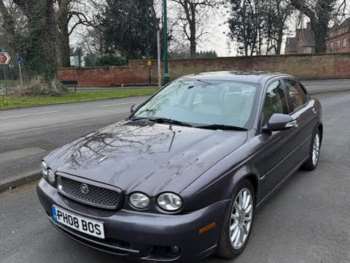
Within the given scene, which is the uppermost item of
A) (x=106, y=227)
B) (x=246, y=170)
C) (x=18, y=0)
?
(x=18, y=0)

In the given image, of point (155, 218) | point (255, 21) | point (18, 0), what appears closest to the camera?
point (155, 218)

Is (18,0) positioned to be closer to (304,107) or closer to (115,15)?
(115,15)

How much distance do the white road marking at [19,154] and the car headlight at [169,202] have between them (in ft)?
14.4

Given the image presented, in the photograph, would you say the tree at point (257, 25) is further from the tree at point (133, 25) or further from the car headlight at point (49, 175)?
the car headlight at point (49, 175)

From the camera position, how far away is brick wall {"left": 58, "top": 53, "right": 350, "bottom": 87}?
99.8ft

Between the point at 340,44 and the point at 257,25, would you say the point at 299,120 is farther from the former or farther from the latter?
the point at 340,44

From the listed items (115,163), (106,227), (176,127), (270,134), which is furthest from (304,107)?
(106,227)

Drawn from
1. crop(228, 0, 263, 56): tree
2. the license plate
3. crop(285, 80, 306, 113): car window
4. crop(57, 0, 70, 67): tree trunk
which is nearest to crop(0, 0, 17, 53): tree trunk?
crop(57, 0, 70, 67): tree trunk

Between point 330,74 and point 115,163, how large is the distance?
101ft

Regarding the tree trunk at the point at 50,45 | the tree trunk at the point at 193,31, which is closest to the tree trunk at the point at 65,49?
the tree trunk at the point at 193,31

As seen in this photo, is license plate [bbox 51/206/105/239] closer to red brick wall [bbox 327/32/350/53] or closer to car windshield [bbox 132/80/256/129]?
car windshield [bbox 132/80/256/129]

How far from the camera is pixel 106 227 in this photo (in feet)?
9.20

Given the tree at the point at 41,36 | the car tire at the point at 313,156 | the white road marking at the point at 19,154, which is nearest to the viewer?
the car tire at the point at 313,156

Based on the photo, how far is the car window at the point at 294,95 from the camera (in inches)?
197
